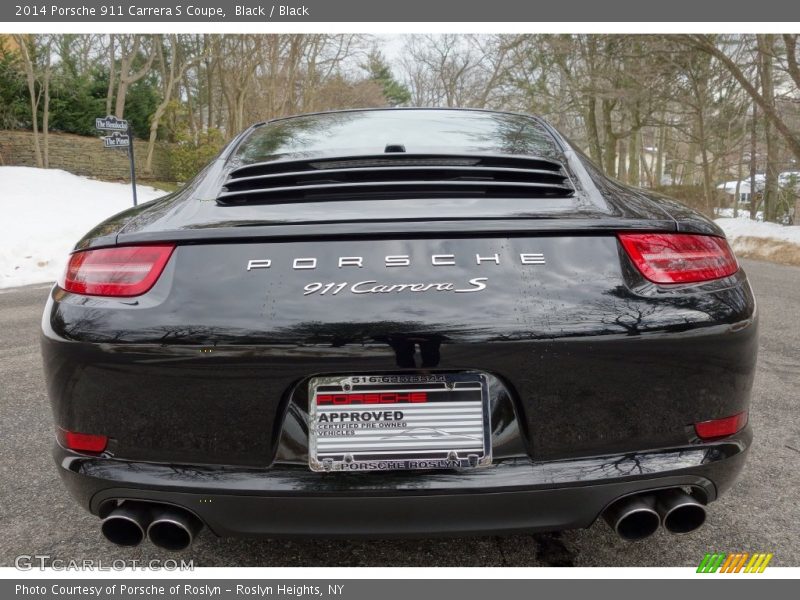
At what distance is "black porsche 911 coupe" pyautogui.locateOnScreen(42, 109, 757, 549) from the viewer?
145 centimetres

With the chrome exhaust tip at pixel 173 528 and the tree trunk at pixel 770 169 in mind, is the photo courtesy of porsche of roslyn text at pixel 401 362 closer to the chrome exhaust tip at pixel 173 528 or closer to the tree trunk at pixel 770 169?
the chrome exhaust tip at pixel 173 528

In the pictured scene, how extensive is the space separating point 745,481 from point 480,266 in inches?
68.3

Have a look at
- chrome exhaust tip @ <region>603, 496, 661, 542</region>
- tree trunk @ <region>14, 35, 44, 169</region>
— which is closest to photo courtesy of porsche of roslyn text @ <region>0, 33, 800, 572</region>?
chrome exhaust tip @ <region>603, 496, 661, 542</region>

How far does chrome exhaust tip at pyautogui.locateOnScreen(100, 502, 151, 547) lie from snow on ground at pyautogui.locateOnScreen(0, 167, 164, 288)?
6.11m

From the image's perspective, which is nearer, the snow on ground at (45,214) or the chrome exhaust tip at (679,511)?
the chrome exhaust tip at (679,511)

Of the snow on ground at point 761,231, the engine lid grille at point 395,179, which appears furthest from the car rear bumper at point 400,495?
the snow on ground at point 761,231

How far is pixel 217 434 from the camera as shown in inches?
58.6

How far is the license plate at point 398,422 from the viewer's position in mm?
1471

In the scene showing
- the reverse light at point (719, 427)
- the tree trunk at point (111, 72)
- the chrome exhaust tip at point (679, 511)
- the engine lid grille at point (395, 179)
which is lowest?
the chrome exhaust tip at point (679, 511)

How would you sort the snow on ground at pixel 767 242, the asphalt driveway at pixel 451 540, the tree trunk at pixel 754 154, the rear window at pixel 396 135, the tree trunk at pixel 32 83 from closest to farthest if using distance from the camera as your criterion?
the asphalt driveway at pixel 451 540 < the rear window at pixel 396 135 < the snow on ground at pixel 767 242 < the tree trunk at pixel 754 154 < the tree trunk at pixel 32 83

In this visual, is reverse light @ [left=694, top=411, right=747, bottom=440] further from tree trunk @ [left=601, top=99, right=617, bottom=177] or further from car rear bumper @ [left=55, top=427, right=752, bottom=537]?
tree trunk @ [left=601, top=99, right=617, bottom=177]

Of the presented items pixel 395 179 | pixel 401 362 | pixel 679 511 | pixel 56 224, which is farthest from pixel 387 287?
pixel 56 224

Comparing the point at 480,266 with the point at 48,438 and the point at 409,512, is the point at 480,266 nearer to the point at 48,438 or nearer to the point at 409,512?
the point at 409,512

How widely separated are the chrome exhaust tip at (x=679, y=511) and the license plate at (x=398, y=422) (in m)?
0.47
